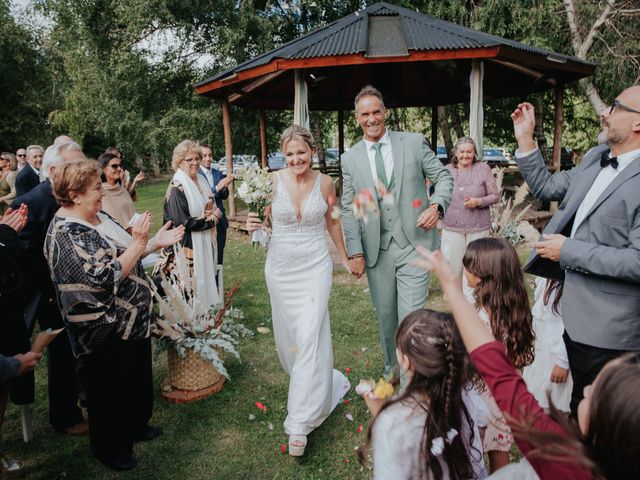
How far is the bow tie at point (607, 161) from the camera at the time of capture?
2275 mm

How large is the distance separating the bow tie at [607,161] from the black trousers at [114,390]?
314cm

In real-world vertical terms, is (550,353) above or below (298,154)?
below

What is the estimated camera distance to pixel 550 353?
330 centimetres

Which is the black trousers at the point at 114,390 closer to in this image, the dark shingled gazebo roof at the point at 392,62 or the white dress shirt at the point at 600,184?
the white dress shirt at the point at 600,184

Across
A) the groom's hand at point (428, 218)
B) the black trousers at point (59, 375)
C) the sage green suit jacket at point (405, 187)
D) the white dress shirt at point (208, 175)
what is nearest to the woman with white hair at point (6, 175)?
the white dress shirt at point (208, 175)

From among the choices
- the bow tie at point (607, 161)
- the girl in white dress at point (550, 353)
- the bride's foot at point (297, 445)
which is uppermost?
the bow tie at point (607, 161)

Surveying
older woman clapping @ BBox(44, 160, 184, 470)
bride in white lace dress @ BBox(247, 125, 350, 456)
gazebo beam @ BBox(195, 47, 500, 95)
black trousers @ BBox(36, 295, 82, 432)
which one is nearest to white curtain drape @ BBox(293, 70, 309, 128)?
gazebo beam @ BBox(195, 47, 500, 95)

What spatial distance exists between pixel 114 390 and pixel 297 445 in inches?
52.6

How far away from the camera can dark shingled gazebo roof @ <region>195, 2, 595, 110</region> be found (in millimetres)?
8883

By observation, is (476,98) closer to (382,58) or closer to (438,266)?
(382,58)

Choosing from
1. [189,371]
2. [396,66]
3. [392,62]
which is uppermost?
[396,66]

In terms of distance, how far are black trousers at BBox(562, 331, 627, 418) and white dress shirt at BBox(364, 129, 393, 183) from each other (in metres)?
1.92

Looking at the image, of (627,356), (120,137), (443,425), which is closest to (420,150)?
(443,425)

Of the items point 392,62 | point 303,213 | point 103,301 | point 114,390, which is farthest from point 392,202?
point 392,62
